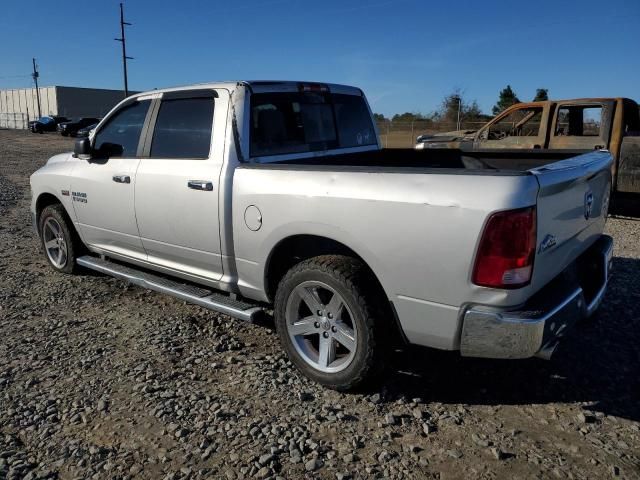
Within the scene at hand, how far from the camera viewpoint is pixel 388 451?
2.70 m

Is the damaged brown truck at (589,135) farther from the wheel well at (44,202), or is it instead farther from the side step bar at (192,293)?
the wheel well at (44,202)

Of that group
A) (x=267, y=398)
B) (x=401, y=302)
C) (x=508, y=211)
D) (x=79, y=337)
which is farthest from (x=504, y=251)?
(x=79, y=337)

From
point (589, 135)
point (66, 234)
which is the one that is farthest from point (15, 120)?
point (589, 135)

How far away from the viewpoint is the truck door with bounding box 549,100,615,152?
8.34 metres

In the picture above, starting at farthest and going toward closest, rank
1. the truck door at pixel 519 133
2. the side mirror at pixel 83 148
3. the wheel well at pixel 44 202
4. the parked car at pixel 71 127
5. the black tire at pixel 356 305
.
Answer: the parked car at pixel 71 127 < the truck door at pixel 519 133 < the wheel well at pixel 44 202 < the side mirror at pixel 83 148 < the black tire at pixel 356 305

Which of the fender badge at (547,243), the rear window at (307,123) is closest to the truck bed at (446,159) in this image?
the rear window at (307,123)

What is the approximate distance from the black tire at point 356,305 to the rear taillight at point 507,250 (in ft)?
2.09

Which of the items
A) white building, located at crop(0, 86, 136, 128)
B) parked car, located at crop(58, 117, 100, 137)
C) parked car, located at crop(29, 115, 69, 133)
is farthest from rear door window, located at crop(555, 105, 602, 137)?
white building, located at crop(0, 86, 136, 128)

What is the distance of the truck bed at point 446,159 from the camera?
165 inches

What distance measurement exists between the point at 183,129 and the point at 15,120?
67.7 metres

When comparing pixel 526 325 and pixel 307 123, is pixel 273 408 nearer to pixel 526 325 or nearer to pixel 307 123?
pixel 526 325

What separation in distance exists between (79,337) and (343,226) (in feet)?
7.96

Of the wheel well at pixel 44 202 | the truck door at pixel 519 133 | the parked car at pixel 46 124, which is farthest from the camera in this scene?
the parked car at pixel 46 124

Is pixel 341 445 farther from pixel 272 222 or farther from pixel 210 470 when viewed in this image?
pixel 272 222
